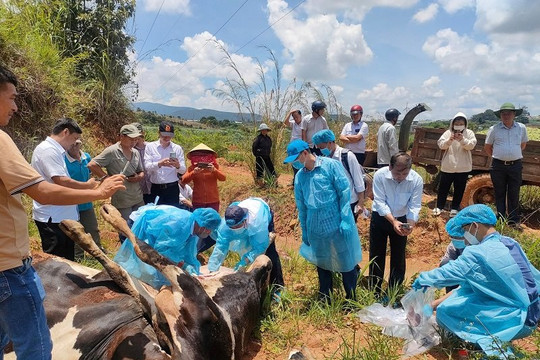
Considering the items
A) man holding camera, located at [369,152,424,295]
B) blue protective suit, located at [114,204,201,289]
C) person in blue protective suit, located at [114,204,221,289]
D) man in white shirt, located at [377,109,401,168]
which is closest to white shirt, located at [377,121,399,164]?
man in white shirt, located at [377,109,401,168]

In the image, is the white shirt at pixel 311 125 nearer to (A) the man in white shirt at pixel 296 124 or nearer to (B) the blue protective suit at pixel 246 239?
(A) the man in white shirt at pixel 296 124

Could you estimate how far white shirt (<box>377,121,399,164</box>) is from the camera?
6.02m

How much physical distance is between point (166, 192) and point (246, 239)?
1.78m

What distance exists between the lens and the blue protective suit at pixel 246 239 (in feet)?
12.0

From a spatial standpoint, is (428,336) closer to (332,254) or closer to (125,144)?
(332,254)

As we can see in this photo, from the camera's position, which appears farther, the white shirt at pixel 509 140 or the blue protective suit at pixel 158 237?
the white shirt at pixel 509 140

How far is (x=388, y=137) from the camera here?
604cm

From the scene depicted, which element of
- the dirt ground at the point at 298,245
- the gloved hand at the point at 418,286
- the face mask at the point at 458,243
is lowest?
the dirt ground at the point at 298,245

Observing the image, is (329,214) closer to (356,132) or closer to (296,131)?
(356,132)

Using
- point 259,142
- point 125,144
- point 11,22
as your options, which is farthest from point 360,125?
point 11,22

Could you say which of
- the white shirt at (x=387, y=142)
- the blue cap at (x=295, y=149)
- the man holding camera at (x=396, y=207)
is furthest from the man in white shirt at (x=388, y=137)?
the blue cap at (x=295, y=149)

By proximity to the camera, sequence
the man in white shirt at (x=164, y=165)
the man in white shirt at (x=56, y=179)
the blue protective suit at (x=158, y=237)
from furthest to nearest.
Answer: the man in white shirt at (x=164, y=165) < the man in white shirt at (x=56, y=179) < the blue protective suit at (x=158, y=237)

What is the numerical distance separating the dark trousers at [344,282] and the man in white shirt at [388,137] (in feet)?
8.82

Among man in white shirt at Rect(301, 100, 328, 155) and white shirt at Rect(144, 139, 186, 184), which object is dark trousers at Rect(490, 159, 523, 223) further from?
white shirt at Rect(144, 139, 186, 184)
